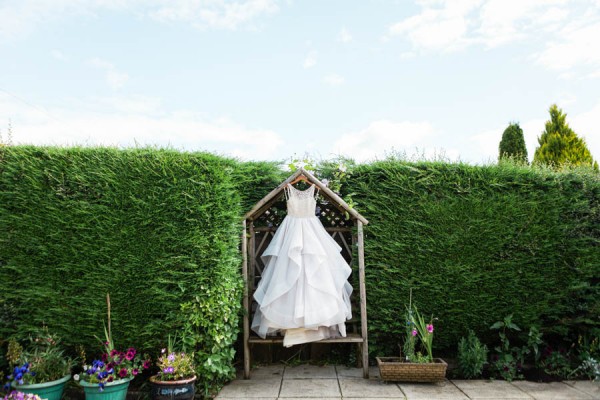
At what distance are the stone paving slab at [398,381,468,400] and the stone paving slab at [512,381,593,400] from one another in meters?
0.70

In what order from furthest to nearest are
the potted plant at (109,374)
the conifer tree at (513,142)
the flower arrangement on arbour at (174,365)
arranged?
the conifer tree at (513,142) < the flower arrangement on arbour at (174,365) < the potted plant at (109,374)

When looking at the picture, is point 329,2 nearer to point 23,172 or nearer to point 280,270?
point 280,270

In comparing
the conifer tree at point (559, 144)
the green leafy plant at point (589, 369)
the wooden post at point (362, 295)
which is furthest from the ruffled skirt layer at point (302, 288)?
the conifer tree at point (559, 144)

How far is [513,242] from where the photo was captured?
4.71 m

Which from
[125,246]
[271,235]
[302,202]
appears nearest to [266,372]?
[271,235]

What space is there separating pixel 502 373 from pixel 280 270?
8.68ft

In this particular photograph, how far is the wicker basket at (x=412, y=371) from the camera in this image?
4.00 meters

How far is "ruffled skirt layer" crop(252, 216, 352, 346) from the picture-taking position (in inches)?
157

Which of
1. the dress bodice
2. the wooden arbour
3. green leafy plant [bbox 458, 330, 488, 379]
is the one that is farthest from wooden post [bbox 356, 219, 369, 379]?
green leafy plant [bbox 458, 330, 488, 379]

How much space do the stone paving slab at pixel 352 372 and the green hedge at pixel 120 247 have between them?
1.29m

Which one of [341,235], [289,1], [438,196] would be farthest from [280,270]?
[289,1]

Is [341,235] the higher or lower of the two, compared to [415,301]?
higher

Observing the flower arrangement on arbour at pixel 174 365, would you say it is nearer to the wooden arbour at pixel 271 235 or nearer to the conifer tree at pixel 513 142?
the wooden arbour at pixel 271 235

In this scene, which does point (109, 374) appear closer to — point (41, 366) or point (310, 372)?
point (41, 366)
